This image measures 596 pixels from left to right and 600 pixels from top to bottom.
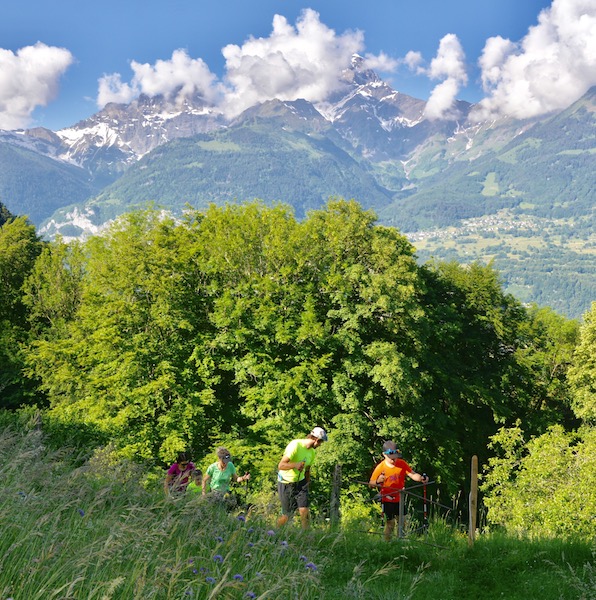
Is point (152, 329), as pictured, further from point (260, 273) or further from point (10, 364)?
point (10, 364)

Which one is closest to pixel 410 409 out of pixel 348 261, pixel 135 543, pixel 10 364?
pixel 348 261

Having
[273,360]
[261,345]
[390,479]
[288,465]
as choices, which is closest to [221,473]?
[288,465]

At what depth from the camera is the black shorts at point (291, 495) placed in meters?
10.4

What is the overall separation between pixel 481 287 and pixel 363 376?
42.4ft

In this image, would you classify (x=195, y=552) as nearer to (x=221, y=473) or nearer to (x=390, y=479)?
(x=221, y=473)

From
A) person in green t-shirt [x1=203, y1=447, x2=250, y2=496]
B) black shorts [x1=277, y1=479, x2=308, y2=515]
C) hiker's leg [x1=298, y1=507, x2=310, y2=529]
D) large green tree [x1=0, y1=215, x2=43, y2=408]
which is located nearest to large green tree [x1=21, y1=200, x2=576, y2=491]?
large green tree [x1=0, y1=215, x2=43, y2=408]

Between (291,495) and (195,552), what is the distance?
222 inches

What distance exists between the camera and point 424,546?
8.52m

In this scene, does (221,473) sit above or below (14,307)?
below

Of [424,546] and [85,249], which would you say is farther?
[85,249]

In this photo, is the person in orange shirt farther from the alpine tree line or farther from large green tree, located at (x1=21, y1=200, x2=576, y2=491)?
large green tree, located at (x1=21, y1=200, x2=576, y2=491)

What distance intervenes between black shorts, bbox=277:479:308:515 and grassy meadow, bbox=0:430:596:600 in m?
1.04

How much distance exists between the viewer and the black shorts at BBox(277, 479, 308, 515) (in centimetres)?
1045

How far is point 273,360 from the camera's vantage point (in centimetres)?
2595
